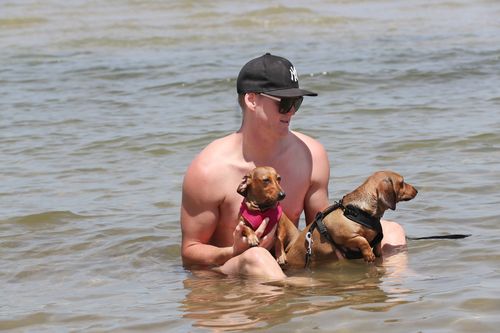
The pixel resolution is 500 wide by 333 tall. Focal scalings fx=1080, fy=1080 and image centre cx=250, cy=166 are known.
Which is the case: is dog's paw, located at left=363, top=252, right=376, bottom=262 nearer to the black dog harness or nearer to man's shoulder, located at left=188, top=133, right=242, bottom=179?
the black dog harness

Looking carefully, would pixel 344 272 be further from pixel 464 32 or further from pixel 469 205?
pixel 464 32

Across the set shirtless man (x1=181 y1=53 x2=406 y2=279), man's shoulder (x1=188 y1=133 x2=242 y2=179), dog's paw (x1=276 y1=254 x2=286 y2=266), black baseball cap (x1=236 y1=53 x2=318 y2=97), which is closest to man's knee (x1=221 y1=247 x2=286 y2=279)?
shirtless man (x1=181 y1=53 x2=406 y2=279)

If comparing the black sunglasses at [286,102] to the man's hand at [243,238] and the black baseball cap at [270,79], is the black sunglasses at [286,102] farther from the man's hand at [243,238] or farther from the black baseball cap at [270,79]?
the man's hand at [243,238]

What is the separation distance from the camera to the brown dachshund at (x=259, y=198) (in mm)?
5461

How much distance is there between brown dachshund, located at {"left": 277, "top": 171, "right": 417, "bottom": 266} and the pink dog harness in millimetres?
140

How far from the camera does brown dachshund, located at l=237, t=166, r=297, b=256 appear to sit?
17.9 feet

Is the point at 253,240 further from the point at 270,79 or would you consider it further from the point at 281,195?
the point at 270,79

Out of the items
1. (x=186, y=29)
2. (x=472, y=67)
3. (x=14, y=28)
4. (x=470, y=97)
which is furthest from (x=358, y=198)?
(x=14, y=28)

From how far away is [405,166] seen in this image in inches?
332

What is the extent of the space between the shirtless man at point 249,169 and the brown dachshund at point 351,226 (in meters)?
0.18

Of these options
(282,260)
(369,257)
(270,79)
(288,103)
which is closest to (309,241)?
(282,260)

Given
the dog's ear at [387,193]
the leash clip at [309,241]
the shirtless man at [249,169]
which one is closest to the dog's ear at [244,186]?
the shirtless man at [249,169]

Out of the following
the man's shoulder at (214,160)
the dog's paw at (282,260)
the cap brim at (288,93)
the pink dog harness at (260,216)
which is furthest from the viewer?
the dog's paw at (282,260)

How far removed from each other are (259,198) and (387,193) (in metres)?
0.74
